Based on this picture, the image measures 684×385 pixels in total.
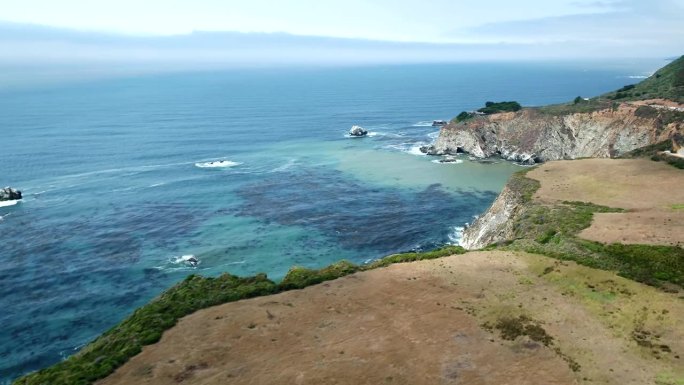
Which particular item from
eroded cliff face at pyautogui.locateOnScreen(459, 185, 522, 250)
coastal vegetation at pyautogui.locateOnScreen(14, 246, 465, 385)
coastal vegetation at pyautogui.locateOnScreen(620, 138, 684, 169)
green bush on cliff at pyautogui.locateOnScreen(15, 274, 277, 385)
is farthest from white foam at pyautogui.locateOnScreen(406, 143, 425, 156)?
green bush on cliff at pyautogui.locateOnScreen(15, 274, 277, 385)

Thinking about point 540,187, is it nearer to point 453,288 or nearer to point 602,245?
point 602,245

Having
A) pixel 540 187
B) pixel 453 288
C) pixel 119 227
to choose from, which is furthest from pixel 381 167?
pixel 453 288

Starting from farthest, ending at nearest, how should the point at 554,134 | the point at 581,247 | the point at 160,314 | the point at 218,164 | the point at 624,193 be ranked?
the point at 554,134, the point at 218,164, the point at 624,193, the point at 581,247, the point at 160,314

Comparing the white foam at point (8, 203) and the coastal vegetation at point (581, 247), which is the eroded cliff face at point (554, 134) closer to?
the coastal vegetation at point (581, 247)

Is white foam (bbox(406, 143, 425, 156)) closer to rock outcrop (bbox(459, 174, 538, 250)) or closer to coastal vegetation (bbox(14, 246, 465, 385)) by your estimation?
rock outcrop (bbox(459, 174, 538, 250))

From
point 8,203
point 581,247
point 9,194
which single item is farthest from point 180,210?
point 581,247

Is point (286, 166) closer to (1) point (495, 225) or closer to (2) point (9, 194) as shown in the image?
(2) point (9, 194)
